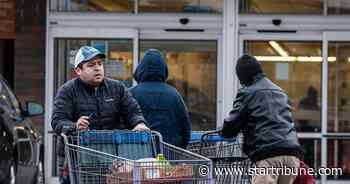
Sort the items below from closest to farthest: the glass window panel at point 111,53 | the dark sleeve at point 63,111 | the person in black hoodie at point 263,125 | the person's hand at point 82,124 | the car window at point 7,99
→ the person's hand at point 82,124 < the dark sleeve at point 63,111 < the person in black hoodie at point 263,125 < the car window at point 7,99 < the glass window panel at point 111,53

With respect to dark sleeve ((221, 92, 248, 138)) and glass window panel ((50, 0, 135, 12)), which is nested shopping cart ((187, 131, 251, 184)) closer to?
dark sleeve ((221, 92, 248, 138))

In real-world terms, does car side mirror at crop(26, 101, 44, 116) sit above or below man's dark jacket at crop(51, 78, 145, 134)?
below

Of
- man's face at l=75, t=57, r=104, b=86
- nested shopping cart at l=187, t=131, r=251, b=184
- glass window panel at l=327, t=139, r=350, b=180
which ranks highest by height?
man's face at l=75, t=57, r=104, b=86

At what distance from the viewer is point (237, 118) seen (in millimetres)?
7023

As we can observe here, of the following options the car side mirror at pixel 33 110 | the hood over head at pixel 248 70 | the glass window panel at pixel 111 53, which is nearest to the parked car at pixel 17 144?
the car side mirror at pixel 33 110

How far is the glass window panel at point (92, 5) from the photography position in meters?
13.0

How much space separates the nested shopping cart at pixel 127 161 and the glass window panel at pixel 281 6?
650 centimetres

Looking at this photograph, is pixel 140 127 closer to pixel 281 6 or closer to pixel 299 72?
pixel 299 72

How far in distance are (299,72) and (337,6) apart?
43.9 inches

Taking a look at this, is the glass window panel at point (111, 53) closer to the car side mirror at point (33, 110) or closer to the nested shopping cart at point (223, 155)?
the car side mirror at point (33, 110)

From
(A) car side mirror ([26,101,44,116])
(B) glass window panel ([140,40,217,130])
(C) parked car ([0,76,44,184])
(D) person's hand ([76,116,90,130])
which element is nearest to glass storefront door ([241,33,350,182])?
(B) glass window panel ([140,40,217,130])

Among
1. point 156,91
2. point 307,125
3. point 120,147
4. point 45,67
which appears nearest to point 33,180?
point 156,91

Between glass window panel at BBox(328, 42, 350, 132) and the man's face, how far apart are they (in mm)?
6424

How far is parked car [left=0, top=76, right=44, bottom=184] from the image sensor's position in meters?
7.82
